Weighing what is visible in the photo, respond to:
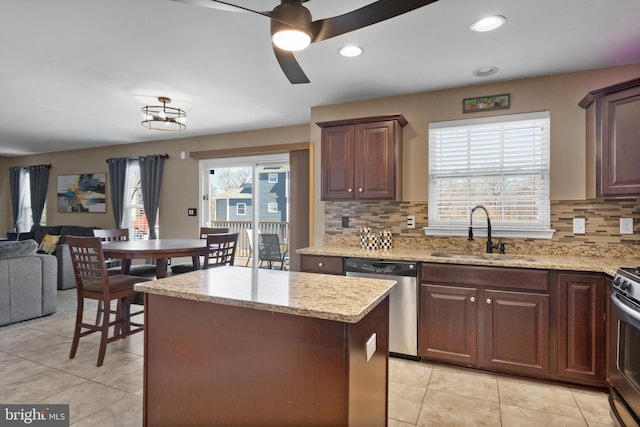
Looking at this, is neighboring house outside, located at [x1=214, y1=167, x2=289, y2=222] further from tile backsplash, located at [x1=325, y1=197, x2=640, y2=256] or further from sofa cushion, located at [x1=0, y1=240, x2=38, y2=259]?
sofa cushion, located at [x1=0, y1=240, x2=38, y2=259]

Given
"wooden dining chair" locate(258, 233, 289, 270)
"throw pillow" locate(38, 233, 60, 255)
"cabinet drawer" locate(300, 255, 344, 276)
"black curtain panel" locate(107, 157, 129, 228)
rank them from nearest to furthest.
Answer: "cabinet drawer" locate(300, 255, 344, 276)
"wooden dining chair" locate(258, 233, 289, 270)
"throw pillow" locate(38, 233, 60, 255)
"black curtain panel" locate(107, 157, 129, 228)

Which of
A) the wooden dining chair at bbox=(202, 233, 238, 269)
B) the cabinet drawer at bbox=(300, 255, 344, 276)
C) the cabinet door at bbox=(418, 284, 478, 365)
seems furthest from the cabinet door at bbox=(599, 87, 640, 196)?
the wooden dining chair at bbox=(202, 233, 238, 269)

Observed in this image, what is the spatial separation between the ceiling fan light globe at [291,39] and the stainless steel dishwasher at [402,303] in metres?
1.92

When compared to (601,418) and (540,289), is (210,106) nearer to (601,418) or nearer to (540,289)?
(540,289)

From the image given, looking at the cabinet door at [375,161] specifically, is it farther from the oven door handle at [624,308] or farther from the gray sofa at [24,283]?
the gray sofa at [24,283]

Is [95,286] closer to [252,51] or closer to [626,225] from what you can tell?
[252,51]

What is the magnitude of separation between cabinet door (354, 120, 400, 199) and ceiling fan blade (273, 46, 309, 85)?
4.42 ft

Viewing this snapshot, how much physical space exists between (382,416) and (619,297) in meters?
1.52

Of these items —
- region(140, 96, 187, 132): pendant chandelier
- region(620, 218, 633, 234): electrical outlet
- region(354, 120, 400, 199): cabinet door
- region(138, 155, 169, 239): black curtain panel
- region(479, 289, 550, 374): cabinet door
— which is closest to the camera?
region(479, 289, 550, 374): cabinet door

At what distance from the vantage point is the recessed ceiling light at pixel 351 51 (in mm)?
2563

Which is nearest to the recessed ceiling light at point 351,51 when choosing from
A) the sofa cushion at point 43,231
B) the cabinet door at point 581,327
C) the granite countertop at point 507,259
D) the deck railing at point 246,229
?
the granite countertop at point 507,259

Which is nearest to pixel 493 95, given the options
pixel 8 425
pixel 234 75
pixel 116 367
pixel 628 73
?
pixel 628 73

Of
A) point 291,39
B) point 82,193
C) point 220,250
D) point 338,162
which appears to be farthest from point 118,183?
point 291,39

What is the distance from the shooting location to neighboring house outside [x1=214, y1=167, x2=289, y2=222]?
204 inches
